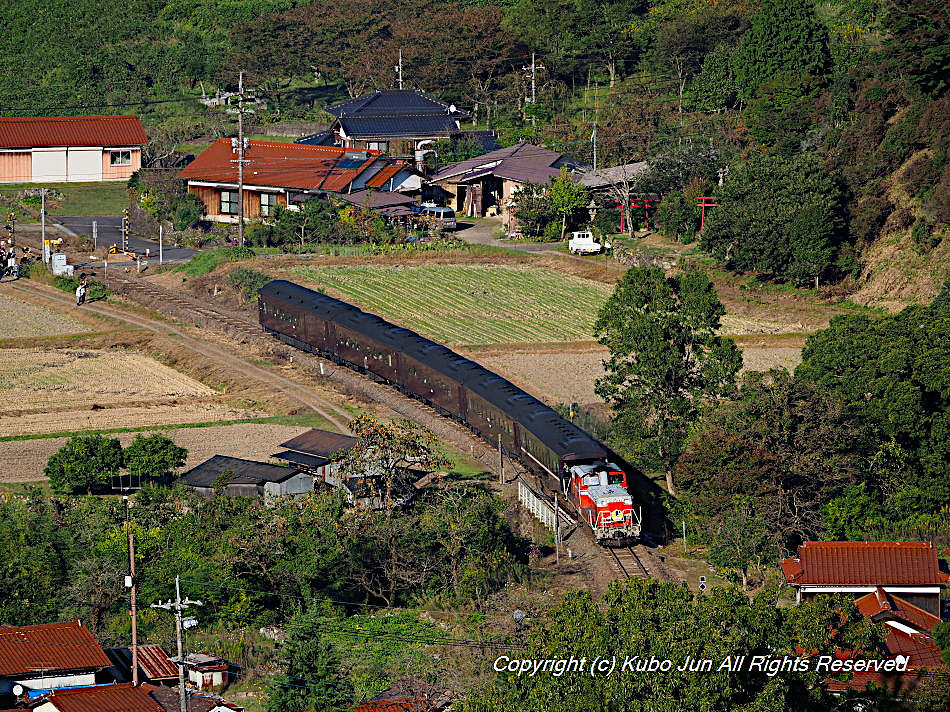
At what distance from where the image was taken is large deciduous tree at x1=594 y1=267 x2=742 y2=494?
49.9 metres

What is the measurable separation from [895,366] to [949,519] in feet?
17.5

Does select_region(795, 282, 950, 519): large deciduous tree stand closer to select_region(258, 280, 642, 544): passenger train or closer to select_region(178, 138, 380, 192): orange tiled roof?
select_region(258, 280, 642, 544): passenger train

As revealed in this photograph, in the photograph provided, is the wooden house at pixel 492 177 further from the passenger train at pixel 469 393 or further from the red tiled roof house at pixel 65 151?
the passenger train at pixel 469 393

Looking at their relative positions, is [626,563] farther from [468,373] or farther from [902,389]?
[468,373]

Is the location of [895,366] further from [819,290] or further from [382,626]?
[819,290]

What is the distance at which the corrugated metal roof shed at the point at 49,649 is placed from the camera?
3559cm

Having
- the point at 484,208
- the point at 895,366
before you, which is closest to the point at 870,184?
the point at 484,208

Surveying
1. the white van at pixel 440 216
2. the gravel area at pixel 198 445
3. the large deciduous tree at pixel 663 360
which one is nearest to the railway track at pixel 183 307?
the gravel area at pixel 198 445

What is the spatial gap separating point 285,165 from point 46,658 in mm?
57752

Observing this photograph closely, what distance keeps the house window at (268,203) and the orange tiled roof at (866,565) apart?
52.4m

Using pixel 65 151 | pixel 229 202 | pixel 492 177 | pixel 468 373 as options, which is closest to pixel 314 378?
pixel 468 373

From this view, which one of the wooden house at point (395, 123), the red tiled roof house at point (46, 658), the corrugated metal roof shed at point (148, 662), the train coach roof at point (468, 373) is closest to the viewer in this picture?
the red tiled roof house at point (46, 658)

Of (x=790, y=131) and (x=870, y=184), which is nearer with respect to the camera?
(x=870, y=184)

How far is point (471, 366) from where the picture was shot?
54.8 meters
